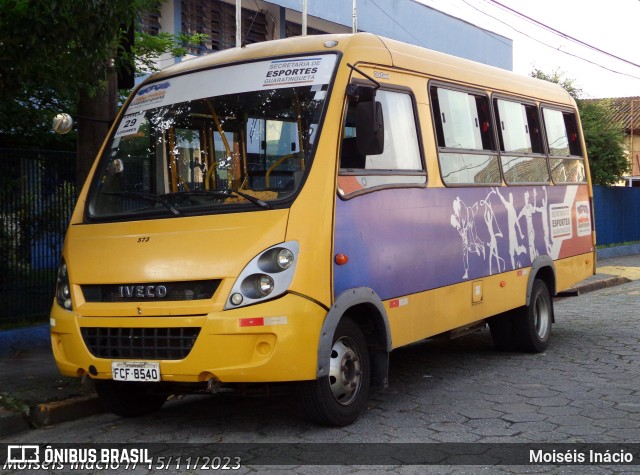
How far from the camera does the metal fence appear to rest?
9336 mm

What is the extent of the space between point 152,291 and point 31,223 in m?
4.40

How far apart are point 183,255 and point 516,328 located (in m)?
4.55

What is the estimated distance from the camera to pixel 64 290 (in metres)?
6.25

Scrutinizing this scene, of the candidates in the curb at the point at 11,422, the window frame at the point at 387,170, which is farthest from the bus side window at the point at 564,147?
the curb at the point at 11,422

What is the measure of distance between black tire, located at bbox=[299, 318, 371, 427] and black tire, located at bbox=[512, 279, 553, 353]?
10.7 ft

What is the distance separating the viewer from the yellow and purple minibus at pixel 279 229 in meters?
5.57

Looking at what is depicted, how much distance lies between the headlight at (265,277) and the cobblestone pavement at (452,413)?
69 cm

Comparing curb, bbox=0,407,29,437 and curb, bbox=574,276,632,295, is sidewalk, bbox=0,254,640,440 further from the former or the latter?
curb, bbox=574,276,632,295

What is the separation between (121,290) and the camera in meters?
5.90

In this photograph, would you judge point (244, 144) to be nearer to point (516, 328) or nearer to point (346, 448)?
point (346, 448)

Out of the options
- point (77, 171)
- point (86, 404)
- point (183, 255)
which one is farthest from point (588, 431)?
point (77, 171)

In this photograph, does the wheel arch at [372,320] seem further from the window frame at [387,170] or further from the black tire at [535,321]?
the black tire at [535,321]

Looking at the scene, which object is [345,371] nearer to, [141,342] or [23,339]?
[141,342]

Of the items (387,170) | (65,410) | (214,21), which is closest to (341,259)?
(387,170)
